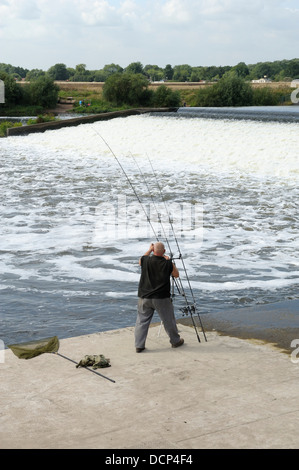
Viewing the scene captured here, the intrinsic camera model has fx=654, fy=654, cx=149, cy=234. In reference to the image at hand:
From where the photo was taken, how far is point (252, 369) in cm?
595

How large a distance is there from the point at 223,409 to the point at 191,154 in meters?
19.6

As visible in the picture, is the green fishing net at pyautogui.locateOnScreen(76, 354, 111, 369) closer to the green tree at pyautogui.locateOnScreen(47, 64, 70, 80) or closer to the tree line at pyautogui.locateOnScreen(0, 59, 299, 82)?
the tree line at pyautogui.locateOnScreen(0, 59, 299, 82)

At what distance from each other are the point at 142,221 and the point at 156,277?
8179 mm

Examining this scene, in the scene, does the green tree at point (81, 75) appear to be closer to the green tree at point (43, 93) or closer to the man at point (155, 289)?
the green tree at point (43, 93)

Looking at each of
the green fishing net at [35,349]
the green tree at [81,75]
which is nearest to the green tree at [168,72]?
the green tree at [81,75]

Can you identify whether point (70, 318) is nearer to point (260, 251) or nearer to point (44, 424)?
point (44, 424)

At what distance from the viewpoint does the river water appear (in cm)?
893

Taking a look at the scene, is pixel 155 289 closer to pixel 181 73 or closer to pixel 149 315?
pixel 149 315

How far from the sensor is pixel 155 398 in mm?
5293

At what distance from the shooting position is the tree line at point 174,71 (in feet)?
325

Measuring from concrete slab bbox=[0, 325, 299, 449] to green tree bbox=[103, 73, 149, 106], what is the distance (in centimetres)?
4501

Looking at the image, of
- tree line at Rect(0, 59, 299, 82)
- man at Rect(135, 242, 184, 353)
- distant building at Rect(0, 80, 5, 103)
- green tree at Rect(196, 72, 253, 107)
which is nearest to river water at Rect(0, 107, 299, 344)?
man at Rect(135, 242, 184, 353)

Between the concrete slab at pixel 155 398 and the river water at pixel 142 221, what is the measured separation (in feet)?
5.05

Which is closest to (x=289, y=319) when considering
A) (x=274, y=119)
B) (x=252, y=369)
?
(x=252, y=369)
